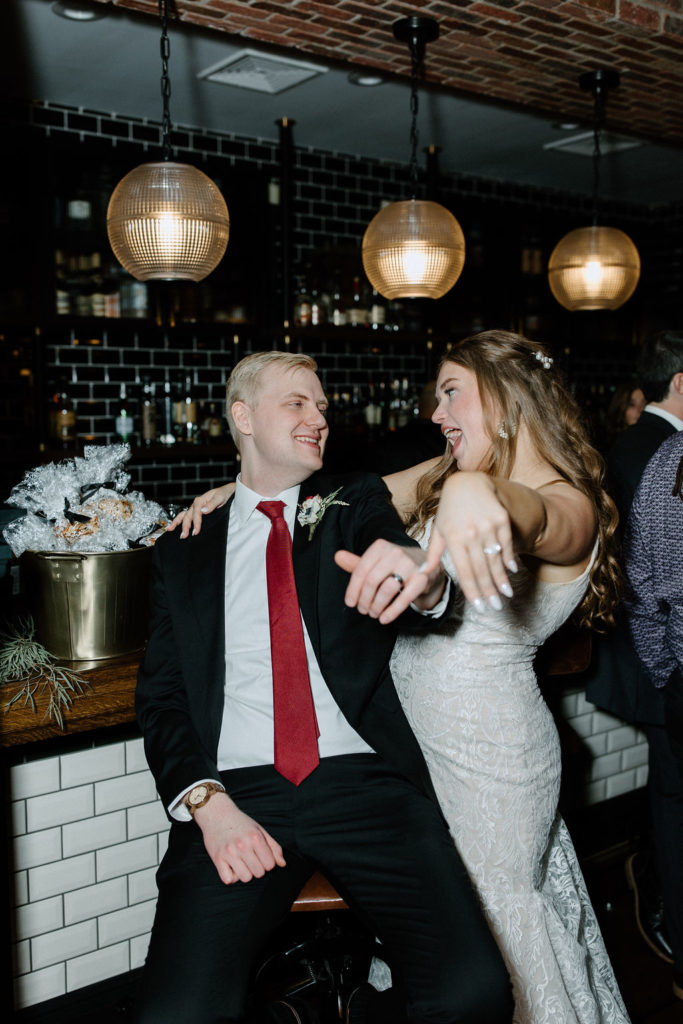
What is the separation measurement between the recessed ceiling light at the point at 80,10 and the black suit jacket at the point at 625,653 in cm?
237

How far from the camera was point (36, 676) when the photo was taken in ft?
6.28

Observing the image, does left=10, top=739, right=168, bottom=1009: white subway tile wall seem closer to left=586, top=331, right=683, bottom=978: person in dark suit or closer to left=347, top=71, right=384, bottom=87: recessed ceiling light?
left=586, top=331, right=683, bottom=978: person in dark suit

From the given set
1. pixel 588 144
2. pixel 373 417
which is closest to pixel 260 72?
pixel 373 417

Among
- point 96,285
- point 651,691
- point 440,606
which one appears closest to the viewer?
point 440,606

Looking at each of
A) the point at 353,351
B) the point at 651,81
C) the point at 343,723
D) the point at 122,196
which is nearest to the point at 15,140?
the point at 122,196

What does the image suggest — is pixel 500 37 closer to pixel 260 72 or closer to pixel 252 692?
pixel 260 72

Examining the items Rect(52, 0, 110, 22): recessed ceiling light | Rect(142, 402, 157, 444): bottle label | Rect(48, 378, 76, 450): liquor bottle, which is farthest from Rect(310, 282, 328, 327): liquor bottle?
Rect(52, 0, 110, 22): recessed ceiling light

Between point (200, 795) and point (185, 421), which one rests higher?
point (185, 421)

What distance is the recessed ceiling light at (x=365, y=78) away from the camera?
12.6 ft

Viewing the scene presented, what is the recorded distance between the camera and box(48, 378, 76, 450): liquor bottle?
4.42 meters

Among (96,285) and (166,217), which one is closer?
(166,217)

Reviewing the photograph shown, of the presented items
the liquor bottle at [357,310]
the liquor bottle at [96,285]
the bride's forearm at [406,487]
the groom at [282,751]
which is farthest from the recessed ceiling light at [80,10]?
the liquor bottle at [357,310]

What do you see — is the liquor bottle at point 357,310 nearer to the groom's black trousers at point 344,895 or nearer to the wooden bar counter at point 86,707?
the wooden bar counter at point 86,707

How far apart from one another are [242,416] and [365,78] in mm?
2495
